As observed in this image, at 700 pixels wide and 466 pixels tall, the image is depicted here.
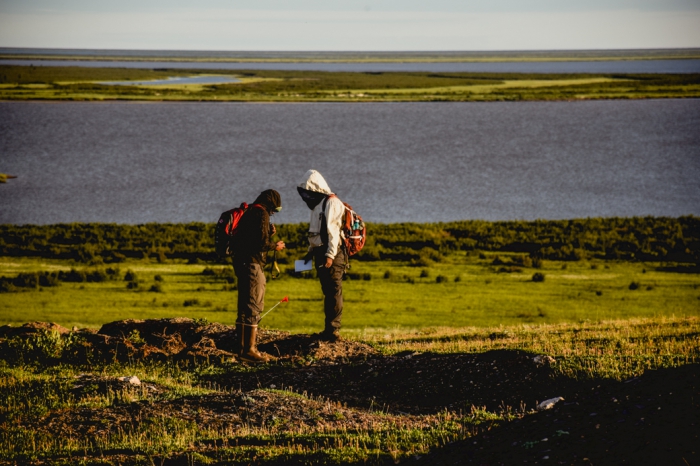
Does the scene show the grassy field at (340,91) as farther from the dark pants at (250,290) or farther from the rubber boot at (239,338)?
the dark pants at (250,290)

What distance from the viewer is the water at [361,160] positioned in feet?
195

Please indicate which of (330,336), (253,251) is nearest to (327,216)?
(253,251)

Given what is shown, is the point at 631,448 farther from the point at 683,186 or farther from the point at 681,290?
the point at 683,186

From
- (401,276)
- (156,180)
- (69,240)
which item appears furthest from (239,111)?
(401,276)

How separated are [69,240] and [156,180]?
35.3 metres

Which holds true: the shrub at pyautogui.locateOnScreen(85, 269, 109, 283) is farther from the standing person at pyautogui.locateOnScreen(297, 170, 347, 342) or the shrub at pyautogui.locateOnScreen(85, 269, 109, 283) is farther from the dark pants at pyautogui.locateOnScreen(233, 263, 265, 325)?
the standing person at pyautogui.locateOnScreen(297, 170, 347, 342)

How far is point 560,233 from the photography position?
41.6 meters

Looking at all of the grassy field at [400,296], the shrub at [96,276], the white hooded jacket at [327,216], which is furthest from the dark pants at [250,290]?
the shrub at [96,276]

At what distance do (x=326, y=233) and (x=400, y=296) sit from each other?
15.5 metres

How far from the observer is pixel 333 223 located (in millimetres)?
11625

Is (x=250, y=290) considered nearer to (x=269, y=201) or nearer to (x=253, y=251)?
(x=253, y=251)

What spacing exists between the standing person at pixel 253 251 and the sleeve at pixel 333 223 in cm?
71

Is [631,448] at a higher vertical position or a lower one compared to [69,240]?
higher

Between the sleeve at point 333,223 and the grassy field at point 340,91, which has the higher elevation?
the grassy field at point 340,91
